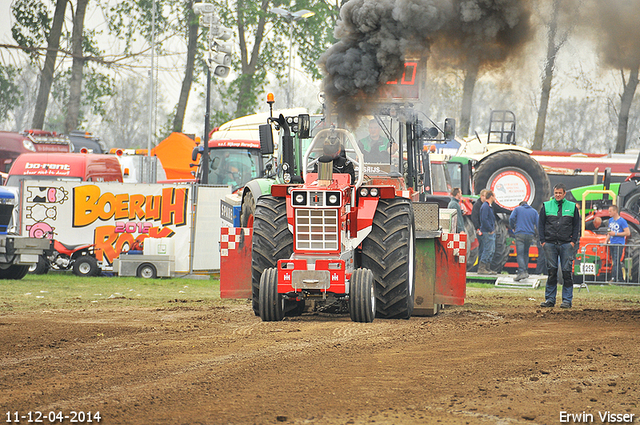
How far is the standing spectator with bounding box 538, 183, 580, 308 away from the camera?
42.7 feet

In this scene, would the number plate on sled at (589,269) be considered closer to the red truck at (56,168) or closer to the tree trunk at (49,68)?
the red truck at (56,168)

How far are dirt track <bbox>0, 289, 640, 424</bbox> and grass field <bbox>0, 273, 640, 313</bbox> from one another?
7.85 feet

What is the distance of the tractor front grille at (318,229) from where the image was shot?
9.45m

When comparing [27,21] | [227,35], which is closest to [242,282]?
[227,35]

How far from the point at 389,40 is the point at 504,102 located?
160 inches

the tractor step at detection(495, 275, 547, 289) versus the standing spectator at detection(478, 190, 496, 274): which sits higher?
the standing spectator at detection(478, 190, 496, 274)

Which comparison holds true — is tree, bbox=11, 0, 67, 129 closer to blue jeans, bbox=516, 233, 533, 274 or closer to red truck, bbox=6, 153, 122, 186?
red truck, bbox=6, 153, 122, 186

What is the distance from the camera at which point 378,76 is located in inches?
447

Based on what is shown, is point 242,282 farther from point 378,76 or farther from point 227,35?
point 227,35

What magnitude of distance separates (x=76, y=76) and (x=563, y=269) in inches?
1000

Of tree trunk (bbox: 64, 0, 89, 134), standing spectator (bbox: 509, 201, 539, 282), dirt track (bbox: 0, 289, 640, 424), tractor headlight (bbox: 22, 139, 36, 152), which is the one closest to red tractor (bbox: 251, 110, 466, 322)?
dirt track (bbox: 0, 289, 640, 424)

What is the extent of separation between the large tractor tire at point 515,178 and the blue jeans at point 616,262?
7.92 ft

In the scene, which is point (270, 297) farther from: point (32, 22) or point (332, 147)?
point (32, 22)

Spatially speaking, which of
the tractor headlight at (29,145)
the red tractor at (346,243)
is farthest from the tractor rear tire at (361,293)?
the tractor headlight at (29,145)
